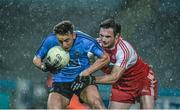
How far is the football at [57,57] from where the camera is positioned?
577cm

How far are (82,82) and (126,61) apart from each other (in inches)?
30.6

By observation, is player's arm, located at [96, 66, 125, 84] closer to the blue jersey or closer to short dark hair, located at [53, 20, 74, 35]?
the blue jersey

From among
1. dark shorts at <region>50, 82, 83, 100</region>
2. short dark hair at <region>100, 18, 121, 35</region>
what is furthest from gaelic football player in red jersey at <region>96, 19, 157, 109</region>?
dark shorts at <region>50, 82, 83, 100</region>

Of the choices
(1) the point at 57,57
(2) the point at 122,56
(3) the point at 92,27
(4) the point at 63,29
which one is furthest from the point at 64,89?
(3) the point at 92,27

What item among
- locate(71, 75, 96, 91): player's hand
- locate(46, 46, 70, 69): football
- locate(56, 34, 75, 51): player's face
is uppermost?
locate(56, 34, 75, 51): player's face

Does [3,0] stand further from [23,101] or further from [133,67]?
[133,67]

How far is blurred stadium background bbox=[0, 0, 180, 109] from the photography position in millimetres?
16281

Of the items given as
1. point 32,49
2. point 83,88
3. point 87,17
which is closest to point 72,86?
point 83,88

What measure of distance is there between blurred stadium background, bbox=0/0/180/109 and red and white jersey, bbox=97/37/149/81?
8.47 meters

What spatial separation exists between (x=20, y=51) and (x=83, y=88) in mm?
11445

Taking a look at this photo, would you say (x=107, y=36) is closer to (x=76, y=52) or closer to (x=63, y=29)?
(x=76, y=52)

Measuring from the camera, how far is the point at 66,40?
580cm

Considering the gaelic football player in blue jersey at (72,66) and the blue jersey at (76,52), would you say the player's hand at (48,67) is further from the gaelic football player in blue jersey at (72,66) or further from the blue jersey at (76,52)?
the blue jersey at (76,52)

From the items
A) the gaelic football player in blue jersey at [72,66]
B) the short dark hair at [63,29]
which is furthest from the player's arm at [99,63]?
the short dark hair at [63,29]
